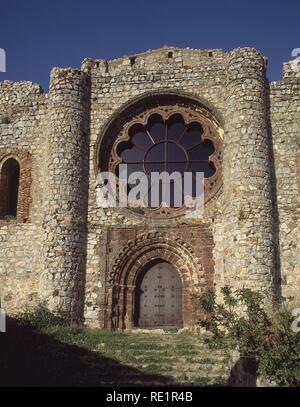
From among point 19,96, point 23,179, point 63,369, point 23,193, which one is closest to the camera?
point 63,369

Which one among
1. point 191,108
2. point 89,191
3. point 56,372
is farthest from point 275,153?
point 56,372

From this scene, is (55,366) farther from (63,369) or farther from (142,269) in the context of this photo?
(142,269)

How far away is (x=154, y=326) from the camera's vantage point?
45.0ft

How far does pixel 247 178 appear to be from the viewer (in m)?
13.3

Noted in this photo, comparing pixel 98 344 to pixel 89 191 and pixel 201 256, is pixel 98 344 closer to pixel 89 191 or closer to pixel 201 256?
pixel 201 256

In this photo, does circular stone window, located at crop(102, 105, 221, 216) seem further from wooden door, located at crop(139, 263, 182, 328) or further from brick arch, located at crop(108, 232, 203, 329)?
wooden door, located at crop(139, 263, 182, 328)

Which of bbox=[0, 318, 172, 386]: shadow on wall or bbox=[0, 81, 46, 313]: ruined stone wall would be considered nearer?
bbox=[0, 318, 172, 386]: shadow on wall

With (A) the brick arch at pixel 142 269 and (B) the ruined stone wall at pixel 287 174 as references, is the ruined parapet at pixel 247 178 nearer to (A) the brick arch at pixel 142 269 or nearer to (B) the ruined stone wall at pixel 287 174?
(B) the ruined stone wall at pixel 287 174

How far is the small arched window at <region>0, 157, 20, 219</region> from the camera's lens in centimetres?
1552

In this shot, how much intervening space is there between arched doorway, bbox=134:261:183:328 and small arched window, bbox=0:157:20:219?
15.1ft

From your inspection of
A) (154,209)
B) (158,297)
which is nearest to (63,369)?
(158,297)

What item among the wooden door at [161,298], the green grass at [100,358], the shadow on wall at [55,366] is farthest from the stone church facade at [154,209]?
the shadow on wall at [55,366]

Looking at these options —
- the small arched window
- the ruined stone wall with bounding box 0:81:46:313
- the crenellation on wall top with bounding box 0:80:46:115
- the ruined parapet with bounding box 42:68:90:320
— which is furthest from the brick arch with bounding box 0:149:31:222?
the crenellation on wall top with bounding box 0:80:46:115

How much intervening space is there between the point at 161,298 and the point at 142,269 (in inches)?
36.8
